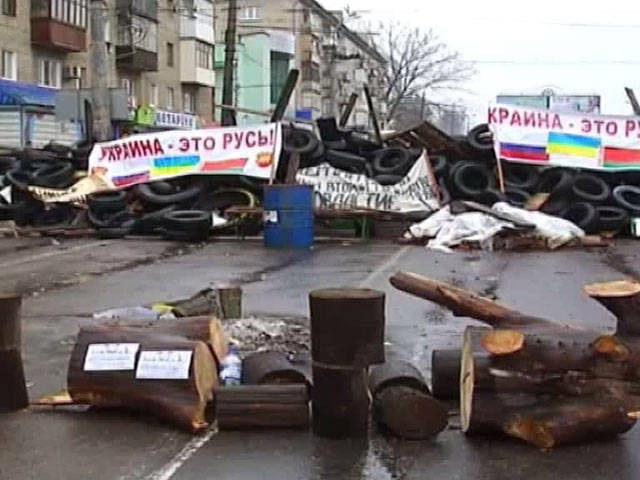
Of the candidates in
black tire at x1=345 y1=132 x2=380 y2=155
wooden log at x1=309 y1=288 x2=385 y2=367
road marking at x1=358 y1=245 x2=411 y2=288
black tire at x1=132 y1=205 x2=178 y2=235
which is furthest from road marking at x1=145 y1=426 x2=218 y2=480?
black tire at x1=345 y1=132 x2=380 y2=155

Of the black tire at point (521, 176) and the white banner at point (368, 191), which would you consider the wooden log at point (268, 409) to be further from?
the black tire at point (521, 176)

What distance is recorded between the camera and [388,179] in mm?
20906

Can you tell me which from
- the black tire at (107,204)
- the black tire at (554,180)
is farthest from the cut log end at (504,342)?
the black tire at (107,204)

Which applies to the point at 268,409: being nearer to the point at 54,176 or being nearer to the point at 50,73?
the point at 54,176

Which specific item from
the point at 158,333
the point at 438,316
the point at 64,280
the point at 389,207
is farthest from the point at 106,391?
the point at 389,207

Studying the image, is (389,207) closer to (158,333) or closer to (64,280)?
(64,280)

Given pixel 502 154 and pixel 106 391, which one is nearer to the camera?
pixel 106 391

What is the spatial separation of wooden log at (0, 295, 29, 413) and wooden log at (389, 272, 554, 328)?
2.47m

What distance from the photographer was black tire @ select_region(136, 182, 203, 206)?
2077 cm

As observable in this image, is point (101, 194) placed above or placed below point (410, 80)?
below

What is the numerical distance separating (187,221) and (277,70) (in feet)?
218

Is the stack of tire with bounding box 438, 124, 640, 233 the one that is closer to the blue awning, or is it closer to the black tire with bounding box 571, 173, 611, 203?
the black tire with bounding box 571, 173, 611, 203

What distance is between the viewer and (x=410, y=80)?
95875 mm

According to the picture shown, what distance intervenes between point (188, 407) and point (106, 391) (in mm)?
603
